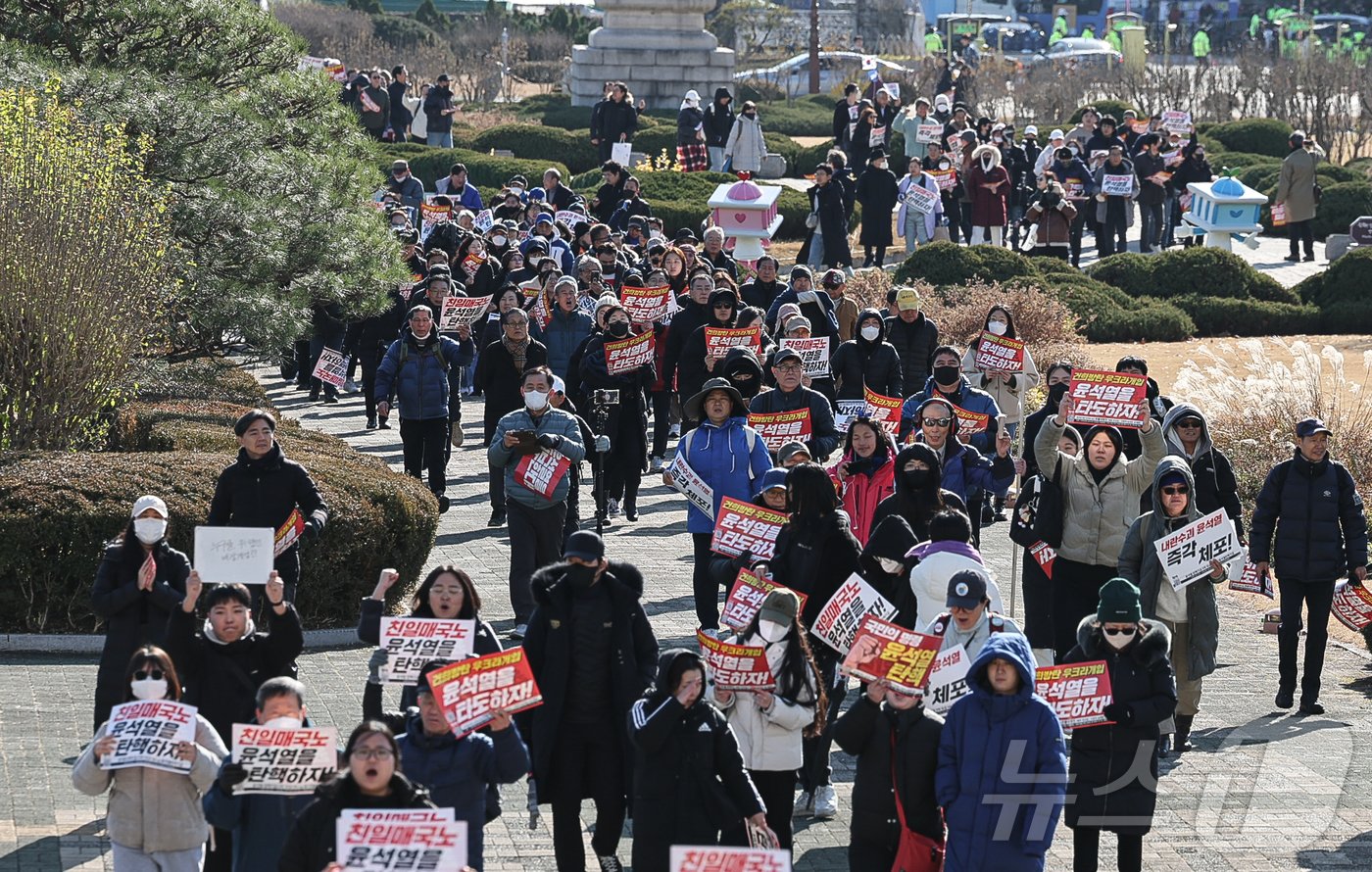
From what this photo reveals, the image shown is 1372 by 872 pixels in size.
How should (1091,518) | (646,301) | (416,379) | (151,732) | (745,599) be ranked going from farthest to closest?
(646,301)
(416,379)
(1091,518)
(745,599)
(151,732)

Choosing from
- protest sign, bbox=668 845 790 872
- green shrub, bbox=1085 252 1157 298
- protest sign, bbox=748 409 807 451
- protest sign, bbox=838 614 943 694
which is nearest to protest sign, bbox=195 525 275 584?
protest sign, bbox=838 614 943 694

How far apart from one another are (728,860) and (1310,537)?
667cm

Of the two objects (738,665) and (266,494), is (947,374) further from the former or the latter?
(738,665)

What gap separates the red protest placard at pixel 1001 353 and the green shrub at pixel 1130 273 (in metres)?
14.3

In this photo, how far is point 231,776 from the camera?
25.7 ft

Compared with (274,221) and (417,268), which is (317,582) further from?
(417,268)

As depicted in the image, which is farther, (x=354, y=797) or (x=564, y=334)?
(x=564, y=334)

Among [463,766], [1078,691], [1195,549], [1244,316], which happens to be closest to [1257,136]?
[1244,316]

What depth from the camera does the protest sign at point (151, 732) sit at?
26.2 feet

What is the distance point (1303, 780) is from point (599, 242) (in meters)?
13.1

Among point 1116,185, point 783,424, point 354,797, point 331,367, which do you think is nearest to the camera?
point 354,797

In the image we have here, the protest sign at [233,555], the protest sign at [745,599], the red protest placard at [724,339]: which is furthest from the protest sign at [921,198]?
the protest sign at [233,555]

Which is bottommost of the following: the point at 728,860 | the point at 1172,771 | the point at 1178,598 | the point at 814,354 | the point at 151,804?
the point at 1172,771

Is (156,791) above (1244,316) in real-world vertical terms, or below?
above
